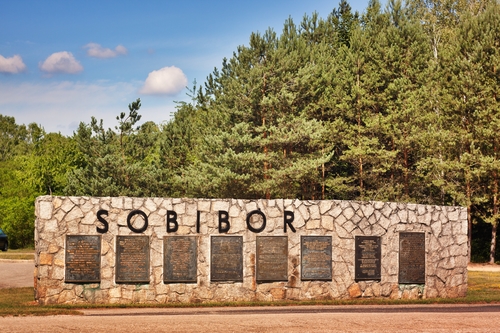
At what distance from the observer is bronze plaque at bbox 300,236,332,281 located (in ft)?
63.0

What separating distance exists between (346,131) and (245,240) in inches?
958

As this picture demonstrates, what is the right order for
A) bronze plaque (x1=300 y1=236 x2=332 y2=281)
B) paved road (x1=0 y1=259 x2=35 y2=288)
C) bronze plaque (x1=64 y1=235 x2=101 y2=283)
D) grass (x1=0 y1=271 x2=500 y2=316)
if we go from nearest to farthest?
grass (x1=0 y1=271 x2=500 y2=316) < bronze plaque (x1=64 y1=235 x2=101 y2=283) < bronze plaque (x1=300 y1=236 x2=332 y2=281) < paved road (x1=0 y1=259 x2=35 y2=288)

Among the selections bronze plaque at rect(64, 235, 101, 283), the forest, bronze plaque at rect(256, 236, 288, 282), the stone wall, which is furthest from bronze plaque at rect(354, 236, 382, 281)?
A: the forest

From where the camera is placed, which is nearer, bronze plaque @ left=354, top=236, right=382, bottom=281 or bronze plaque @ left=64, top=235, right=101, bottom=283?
bronze plaque @ left=64, top=235, right=101, bottom=283

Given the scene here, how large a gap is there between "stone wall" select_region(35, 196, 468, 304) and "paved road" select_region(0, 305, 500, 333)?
148 cm

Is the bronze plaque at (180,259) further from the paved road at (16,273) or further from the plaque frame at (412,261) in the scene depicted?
the paved road at (16,273)

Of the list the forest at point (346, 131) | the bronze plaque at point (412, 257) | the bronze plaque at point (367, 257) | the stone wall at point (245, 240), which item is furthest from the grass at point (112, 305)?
the forest at point (346, 131)

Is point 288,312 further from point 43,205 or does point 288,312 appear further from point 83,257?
point 43,205

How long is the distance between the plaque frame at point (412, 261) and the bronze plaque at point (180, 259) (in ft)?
20.1

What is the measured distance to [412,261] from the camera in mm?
19906

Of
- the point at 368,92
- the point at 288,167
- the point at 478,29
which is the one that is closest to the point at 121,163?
the point at 288,167

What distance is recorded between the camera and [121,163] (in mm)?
42406

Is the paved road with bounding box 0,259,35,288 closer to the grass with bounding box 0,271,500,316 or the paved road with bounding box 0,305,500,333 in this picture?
the grass with bounding box 0,271,500,316

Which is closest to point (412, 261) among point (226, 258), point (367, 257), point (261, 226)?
point (367, 257)
